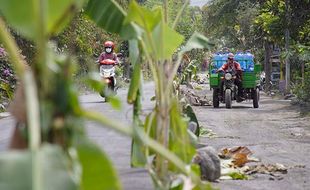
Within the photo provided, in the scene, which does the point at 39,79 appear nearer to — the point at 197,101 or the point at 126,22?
the point at 126,22

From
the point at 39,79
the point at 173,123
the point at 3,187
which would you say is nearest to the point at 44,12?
the point at 39,79

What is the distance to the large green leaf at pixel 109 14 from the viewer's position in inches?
116

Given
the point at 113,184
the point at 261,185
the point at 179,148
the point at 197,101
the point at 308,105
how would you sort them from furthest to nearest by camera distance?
the point at 197,101 < the point at 308,105 < the point at 261,185 < the point at 179,148 < the point at 113,184

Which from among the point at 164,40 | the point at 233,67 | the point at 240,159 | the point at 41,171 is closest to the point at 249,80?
the point at 233,67

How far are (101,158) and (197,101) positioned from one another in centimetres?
1736

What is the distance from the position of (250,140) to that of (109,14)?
256 inches

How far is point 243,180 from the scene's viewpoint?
561cm

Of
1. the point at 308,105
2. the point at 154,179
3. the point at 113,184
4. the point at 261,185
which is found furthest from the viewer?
the point at 308,105

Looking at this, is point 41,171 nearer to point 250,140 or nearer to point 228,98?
point 250,140

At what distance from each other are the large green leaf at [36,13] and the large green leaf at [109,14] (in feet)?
4.69

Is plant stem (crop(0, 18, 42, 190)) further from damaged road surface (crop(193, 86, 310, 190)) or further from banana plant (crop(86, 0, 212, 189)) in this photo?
damaged road surface (crop(193, 86, 310, 190))

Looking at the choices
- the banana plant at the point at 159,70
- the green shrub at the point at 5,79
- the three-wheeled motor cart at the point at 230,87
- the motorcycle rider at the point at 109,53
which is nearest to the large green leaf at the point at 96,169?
the banana plant at the point at 159,70

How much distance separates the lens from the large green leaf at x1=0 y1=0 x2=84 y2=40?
1.42 meters

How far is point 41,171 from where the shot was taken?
1.31m
